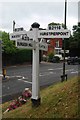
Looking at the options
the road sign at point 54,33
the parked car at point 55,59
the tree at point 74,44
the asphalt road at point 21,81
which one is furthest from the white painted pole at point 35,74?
the parked car at point 55,59

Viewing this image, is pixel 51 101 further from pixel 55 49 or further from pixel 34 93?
pixel 55 49

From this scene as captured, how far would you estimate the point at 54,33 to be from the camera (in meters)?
7.45

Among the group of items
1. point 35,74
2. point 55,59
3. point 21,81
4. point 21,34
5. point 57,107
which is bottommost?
point 21,81

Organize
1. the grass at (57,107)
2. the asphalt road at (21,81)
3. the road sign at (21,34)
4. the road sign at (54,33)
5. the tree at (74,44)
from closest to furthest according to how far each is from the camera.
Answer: the grass at (57,107) < the road sign at (54,33) < the road sign at (21,34) < the asphalt road at (21,81) < the tree at (74,44)

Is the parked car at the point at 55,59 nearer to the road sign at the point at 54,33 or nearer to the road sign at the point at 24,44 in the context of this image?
the road sign at the point at 54,33

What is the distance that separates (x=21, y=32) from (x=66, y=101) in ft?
7.75

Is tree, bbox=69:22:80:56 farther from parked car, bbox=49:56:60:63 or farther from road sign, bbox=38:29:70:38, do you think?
road sign, bbox=38:29:70:38

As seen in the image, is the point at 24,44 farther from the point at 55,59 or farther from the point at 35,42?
the point at 55,59

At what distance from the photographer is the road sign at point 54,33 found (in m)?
7.25

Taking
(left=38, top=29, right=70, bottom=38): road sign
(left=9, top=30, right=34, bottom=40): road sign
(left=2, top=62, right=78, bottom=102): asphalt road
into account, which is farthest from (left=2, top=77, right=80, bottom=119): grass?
(left=2, top=62, right=78, bottom=102): asphalt road

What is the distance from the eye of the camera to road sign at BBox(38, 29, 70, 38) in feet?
23.8

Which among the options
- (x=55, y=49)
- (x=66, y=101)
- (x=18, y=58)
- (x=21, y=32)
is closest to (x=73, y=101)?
(x=66, y=101)

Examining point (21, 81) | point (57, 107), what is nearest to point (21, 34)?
point (57, 107)

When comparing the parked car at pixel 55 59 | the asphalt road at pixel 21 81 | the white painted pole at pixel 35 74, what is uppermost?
the white painted pole at pixel 35 74
